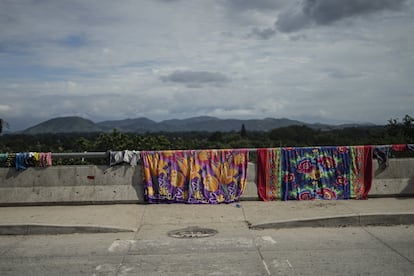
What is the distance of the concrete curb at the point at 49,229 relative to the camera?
8492 millimetres

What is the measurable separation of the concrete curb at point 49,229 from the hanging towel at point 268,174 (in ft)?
11.3

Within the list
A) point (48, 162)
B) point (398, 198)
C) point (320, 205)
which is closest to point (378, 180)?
point (398, 198)

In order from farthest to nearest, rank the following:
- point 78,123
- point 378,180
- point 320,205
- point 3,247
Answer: point 78,123 < point 378,180 < point 320,205 < point 3,247

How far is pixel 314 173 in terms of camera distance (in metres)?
10.7

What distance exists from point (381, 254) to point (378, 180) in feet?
13.4

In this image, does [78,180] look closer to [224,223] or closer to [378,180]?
[224,223]

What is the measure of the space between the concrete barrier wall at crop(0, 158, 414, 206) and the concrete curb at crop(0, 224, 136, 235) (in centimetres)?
178

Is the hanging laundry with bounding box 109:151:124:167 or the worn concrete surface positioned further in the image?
the hanging laundry with bounding box 109:151:124:167

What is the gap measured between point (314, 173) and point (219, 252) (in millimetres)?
4368

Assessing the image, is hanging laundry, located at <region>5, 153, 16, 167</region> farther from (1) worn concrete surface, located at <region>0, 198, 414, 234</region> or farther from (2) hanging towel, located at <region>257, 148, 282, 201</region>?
(2) hanging towel, located at <region>257, 148, 282, 201</region>

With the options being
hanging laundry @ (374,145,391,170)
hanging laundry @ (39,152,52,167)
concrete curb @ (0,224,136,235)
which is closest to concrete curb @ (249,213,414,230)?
hanging laundry @ (374,145,391,170)

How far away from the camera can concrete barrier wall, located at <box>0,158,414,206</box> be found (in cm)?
1034

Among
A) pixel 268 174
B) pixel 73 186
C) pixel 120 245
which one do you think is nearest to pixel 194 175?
pixel 268 174

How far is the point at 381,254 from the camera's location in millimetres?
6855
